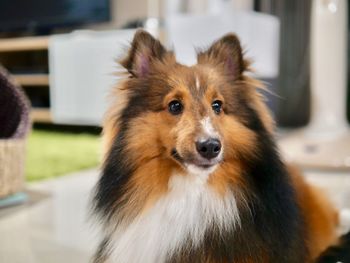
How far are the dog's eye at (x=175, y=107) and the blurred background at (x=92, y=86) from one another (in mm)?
286

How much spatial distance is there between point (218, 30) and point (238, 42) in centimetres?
236

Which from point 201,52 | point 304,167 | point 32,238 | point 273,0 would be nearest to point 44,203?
point 32,238

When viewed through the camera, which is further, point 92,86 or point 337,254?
point 92,86

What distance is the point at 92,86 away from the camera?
4.72 m

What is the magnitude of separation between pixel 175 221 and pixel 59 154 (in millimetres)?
2748

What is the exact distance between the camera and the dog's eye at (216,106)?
135 cm

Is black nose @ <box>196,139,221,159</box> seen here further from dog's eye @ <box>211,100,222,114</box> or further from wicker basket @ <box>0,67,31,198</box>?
wicker basket @ <box>0,67,31,198</box>

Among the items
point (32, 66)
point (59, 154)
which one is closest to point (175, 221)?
point (59, 154)

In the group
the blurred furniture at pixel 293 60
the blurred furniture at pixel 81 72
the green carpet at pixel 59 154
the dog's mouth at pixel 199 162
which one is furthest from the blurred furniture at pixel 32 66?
the dog's mouth at pixel 199 162

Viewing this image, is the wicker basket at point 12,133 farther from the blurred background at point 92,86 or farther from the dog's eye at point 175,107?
the dog's eye at point 175,107

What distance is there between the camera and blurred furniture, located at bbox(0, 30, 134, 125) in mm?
4570

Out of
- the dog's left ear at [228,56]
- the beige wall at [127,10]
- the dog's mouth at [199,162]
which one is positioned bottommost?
the dog's mouth at [199,162]

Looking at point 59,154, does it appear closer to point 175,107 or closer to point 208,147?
point 175,107

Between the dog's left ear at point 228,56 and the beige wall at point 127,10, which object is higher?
the beige wall at point 127,10
